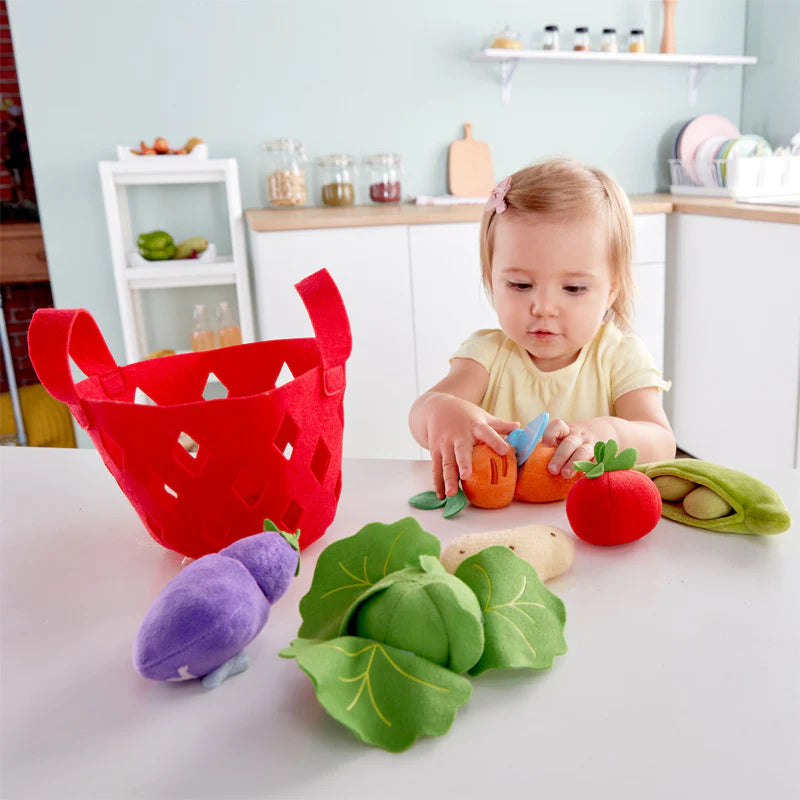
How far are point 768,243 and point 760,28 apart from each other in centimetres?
130

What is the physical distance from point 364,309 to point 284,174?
1.85 feet

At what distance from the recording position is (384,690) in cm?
37

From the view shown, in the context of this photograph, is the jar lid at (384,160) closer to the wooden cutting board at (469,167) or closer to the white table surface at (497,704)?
the wooden cutting board at (469,167)

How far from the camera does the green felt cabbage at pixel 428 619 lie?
0.38m

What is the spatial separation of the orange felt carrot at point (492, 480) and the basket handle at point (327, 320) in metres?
0.15

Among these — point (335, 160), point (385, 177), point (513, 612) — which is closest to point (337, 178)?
point (335, 160)

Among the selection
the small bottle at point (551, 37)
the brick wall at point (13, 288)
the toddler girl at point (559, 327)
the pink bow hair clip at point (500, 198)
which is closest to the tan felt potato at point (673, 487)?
the toddler girl at point (559, 327)

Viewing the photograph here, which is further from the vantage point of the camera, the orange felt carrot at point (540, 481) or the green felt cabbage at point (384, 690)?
the orange felt carrot at point (540, 481)

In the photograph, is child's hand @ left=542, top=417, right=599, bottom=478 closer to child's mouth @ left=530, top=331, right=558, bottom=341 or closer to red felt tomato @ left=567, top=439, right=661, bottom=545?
red felt tomato @ left=567, top=439, right=661, bottom=545

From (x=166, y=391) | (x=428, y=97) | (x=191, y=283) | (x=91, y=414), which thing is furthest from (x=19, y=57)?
(x=91, y=414)

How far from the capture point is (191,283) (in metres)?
2.43

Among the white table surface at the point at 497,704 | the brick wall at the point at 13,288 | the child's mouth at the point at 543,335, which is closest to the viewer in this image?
the white table surface at the point at 497,704

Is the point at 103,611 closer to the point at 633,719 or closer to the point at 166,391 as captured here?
the point at 166,391

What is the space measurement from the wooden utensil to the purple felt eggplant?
9.33 ft
